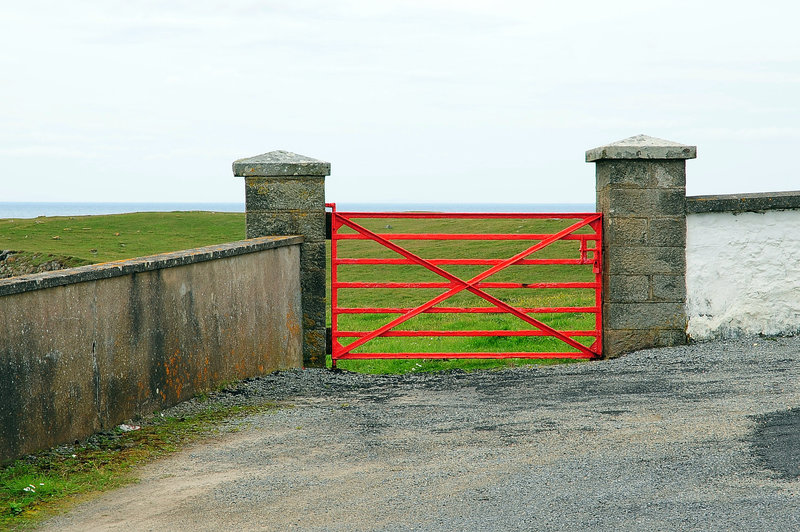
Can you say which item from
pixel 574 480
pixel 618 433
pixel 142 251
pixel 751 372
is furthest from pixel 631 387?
pixel 142 251

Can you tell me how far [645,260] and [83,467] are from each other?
269 inches

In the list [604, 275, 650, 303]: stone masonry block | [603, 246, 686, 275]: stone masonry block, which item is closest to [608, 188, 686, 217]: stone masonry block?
[603, 246, 686, 275]: stone masonry block

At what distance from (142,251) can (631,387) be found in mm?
26802

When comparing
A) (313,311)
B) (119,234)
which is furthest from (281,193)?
(119,234)

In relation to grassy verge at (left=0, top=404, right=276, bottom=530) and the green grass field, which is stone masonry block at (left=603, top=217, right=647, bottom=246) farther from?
grassy verge at (left=0, top=404, right=276, bottom=530)

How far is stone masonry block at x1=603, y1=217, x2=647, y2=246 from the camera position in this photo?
10.1m

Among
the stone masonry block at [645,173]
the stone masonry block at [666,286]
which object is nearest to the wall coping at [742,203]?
the stone masonry block at [645,173]

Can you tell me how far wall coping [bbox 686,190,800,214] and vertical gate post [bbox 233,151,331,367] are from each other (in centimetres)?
430

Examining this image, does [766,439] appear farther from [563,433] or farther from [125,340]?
[125,340]

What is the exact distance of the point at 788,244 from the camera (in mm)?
10219

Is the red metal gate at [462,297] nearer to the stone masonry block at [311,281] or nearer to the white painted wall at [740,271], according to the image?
the stone masonry block at [311,281]

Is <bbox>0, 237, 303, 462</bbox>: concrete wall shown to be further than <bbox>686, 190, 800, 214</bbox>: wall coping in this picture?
No

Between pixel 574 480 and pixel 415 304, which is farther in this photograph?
pixel 415 304

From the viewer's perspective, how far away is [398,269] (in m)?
26.2
